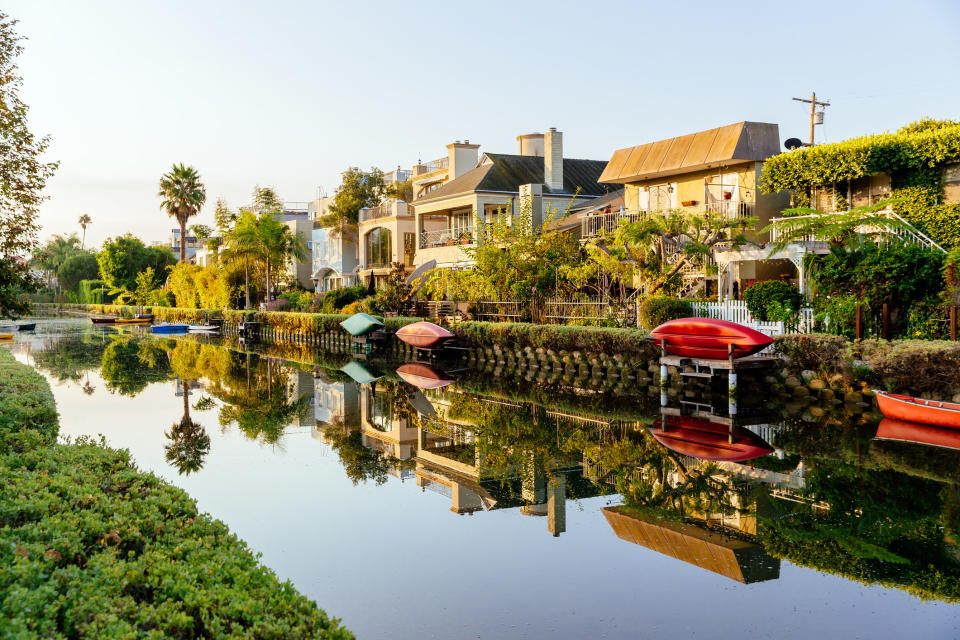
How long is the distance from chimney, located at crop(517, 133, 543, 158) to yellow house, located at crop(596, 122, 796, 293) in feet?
53.9

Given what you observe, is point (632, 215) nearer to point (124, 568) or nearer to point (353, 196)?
point (124, 568)

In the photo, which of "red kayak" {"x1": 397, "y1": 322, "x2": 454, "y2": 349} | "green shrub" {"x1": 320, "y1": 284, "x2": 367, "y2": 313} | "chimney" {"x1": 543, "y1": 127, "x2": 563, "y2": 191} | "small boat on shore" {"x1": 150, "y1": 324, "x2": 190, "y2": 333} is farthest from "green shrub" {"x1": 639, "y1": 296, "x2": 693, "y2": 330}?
"small boat on shore" {"x1": 150, "y1": 324, "x2": 190, "y2": 333}

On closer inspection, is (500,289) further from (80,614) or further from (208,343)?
(80,614)

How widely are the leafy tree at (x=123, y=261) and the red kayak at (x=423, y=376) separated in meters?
59.8

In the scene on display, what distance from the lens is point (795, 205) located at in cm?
2703

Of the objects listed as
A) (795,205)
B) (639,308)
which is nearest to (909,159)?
(795,205)

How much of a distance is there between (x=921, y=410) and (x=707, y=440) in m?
4.28

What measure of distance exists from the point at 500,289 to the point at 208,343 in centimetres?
2151

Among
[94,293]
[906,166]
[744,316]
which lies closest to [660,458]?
[744,316]

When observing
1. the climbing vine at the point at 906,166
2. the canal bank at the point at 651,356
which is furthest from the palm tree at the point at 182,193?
the climbing vine at the point at 906,166

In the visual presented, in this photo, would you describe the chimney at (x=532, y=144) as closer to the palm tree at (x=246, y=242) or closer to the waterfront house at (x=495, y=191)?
the waterfront house at (x=495, y=191)

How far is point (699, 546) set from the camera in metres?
9.09

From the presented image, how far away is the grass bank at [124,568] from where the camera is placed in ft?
15.5

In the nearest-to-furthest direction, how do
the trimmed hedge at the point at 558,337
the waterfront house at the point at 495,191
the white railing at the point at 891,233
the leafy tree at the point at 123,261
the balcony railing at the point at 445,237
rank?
1. the white railing at the point at 891,233
2. the trimmed hedge at the point at 558,337
3. the balcony railing at the point at 445,237
4. the waterfront house at the point at 495,191
5. the leafy tree at the point at 123,261
